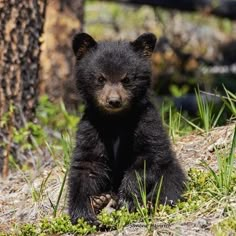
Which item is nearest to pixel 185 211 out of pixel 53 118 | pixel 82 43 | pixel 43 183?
pixel 43 183

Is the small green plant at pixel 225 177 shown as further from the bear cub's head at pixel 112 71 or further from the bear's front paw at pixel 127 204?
the bear cub's head at pixel 112 71

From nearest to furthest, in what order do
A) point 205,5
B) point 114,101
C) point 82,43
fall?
point 114,101
point 82,43
point 205,5

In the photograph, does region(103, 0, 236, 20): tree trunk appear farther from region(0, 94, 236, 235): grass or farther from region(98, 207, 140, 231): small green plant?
region(98, 207, 140, 231): small green plant

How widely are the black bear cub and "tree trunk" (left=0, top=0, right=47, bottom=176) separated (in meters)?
1.79

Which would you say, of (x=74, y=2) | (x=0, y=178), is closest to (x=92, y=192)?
(x=0, y=178)

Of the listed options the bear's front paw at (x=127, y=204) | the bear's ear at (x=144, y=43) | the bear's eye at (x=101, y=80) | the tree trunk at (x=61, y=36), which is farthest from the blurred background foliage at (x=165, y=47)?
the bear's front paw at (x=127, y=204)

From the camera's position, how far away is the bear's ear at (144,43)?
5.77 m

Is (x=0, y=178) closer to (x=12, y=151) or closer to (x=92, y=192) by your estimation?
(x=12, y=151)

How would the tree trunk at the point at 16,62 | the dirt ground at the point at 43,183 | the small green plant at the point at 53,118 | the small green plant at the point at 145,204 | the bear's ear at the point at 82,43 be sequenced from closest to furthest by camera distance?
the small green plant at the point at 145,204
the bear's ear at the point at 82,43
the dirt ground at the point at 43,183
the tree trunk at the point at 16,62
the small green plant at the point at 53,118

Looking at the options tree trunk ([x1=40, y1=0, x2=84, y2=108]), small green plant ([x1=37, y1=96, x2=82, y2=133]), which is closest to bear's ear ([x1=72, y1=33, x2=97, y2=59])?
small green plant ([x1=37, y1=96, x2=82, y2=133])

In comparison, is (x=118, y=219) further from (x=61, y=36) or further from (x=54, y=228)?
(x=61, y=36)

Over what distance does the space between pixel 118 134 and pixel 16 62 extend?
7.07ft

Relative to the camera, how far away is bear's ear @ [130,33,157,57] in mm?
5770

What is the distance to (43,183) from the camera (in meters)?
6.00
